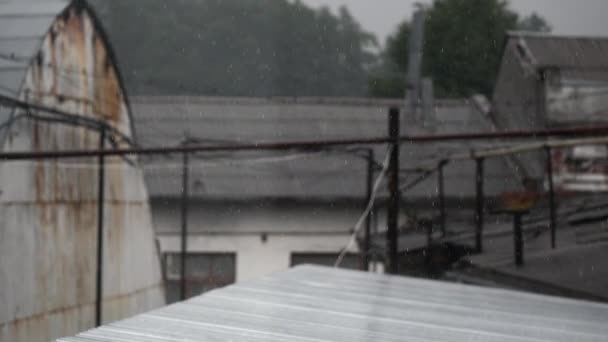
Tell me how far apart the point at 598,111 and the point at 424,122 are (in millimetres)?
3454

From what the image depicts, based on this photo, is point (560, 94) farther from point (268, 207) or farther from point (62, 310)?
point (62, 310)

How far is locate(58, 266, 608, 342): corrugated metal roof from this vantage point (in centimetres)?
145

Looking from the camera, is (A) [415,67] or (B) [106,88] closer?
(B) [106,88]

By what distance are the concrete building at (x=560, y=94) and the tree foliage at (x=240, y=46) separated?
8.66 metres

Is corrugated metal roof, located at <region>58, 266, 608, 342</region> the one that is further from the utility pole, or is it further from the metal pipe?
the utility pole

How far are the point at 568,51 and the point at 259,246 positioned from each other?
572cm

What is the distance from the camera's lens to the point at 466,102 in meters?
14.9

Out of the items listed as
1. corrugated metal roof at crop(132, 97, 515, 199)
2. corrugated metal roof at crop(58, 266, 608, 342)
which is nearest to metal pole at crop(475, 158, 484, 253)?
corrugated metal roof at crop(58, 266, 608, 342)

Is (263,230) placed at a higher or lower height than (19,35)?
lower

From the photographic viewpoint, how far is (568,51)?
1187cm

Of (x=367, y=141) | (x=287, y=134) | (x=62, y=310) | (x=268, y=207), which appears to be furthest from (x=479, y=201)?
(x=287, y=134)

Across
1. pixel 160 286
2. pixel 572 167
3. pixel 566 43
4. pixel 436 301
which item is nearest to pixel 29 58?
pixel 160 286

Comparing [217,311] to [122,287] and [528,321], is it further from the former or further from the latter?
[122,287]

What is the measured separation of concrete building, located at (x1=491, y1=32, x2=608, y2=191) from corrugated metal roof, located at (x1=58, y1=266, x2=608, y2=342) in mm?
7544
